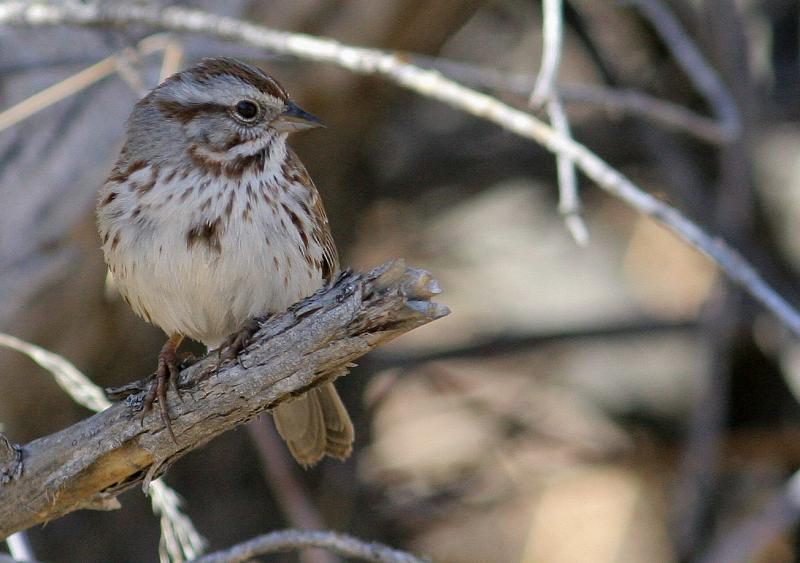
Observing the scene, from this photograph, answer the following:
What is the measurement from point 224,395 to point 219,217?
71 centimetres

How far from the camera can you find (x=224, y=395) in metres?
2.80

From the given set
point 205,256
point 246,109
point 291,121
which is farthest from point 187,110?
point 205,256

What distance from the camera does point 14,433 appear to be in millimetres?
4758

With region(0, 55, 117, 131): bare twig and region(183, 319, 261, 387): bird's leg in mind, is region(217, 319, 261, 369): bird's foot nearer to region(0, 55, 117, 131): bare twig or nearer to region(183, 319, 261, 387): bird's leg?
region(183, 319, 261, 387): bird's leg

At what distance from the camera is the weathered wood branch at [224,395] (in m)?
Answer: 2.51

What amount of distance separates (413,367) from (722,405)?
4.89 ft

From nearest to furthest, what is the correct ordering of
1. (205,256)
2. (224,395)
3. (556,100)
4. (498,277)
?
(224,395) < (205,256) < (556,100) < (498,277)

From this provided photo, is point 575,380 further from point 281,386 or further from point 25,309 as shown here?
point 281,386

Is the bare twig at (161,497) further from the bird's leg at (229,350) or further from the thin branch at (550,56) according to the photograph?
the thin branch at (550,56)

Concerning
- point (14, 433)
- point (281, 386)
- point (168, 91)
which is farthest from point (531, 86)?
point (14, 433)

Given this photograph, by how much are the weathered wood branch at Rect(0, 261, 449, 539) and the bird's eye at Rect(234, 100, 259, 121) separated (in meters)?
0.93

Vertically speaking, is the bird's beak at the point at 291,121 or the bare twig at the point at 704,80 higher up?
the bird's beak at the point at 291,121

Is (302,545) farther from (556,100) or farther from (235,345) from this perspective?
(556,100)

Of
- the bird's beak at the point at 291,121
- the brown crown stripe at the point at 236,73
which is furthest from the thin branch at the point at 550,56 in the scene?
the brown crown stripe at the point at 236,73
